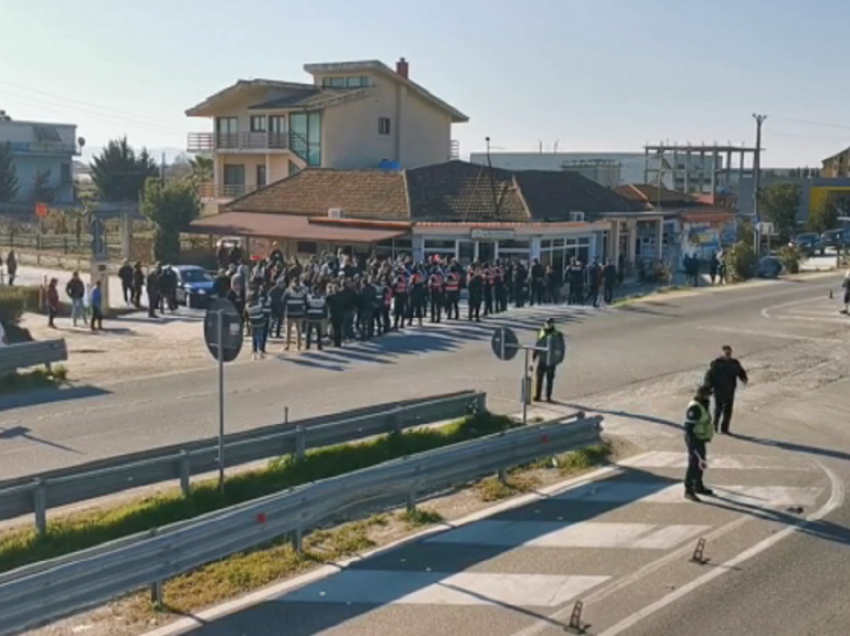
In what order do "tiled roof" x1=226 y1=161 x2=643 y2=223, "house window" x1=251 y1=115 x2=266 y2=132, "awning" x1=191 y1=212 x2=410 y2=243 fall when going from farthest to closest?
"house window" x1=251 y1=115 x2=266 y2=132
"tiled roof" x1=226 y1=161 x2=643 y2=223
"awning" x1=191 y1=212 x2=410 y2=243

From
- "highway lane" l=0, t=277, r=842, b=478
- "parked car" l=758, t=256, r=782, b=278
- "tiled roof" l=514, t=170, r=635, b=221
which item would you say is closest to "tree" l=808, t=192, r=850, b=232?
"parked car" l=758, t=256, r=782, b=278

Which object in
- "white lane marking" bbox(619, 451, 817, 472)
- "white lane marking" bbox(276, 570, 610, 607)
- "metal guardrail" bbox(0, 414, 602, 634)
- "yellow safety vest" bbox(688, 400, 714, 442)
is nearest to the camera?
"metal guardrail" bbox(0, 414, 602, 634)

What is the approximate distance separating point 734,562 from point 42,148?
306 feet

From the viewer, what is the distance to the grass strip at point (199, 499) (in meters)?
11.1

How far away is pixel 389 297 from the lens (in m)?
27.2

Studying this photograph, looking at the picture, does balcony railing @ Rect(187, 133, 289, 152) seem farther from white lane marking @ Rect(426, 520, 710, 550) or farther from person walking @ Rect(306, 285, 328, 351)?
white lane marking @ Rect(426, 520, 710, 550)

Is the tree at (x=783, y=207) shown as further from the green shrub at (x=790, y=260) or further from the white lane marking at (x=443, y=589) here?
the white lane marking at (x=443, y=589)

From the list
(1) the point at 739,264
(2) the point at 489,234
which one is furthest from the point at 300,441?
(1) the point at 739,264

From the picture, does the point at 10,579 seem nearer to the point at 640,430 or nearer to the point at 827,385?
the point at 640,430

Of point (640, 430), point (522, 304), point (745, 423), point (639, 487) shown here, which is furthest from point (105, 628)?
point (522, 304)

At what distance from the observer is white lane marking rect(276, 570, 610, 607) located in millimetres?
9891

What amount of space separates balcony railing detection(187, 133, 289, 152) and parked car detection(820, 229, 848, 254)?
35268mm

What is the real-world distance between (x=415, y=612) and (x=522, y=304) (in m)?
23.8

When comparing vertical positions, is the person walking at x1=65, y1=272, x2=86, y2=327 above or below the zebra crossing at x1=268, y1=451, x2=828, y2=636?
above
